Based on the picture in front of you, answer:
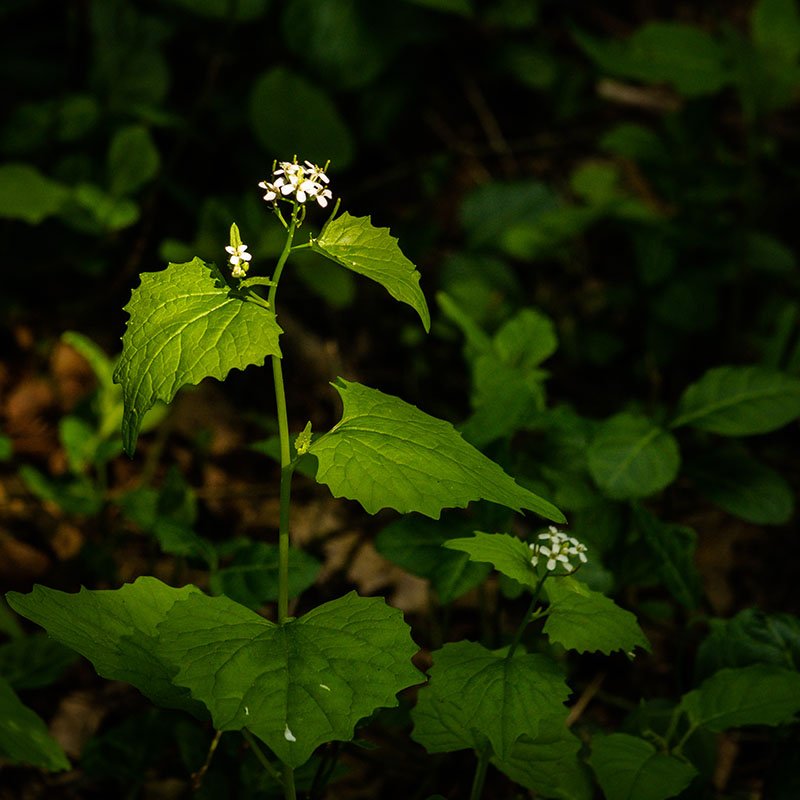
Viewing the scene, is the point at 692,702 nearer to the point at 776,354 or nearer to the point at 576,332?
the point at 776,354

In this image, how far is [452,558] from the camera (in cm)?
206

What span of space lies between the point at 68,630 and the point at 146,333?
0.50 meters

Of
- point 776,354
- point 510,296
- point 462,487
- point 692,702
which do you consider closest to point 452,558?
point 692,702

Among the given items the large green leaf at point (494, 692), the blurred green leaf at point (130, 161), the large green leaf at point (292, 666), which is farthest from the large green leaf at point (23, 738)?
the blurred green leaf at point (130, 161)

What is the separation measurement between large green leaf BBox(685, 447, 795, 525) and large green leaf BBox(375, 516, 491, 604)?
773 mm

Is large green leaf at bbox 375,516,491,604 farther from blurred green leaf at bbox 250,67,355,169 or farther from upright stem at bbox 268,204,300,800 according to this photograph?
blurred green leaf at bbox 250,67,355,169

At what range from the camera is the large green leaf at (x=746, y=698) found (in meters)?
1.74

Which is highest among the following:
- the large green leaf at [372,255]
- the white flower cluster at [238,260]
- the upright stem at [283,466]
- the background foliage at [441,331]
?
the large green leaf at [372,255]

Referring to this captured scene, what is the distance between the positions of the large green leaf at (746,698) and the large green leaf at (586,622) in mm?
289

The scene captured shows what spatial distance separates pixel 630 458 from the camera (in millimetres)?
2311

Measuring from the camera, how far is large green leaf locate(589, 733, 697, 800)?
1.64 meters

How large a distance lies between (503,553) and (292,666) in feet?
1.48

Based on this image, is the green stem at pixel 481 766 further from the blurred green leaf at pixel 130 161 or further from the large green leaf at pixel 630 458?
the blurred green leaf at pixel 130 161

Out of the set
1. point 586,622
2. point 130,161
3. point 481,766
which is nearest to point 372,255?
point 586,622
